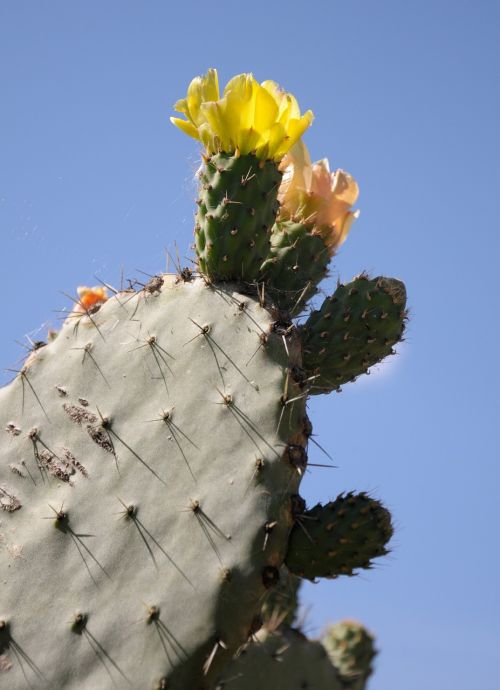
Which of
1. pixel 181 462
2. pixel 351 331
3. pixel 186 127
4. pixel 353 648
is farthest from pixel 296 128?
pixel 353 648

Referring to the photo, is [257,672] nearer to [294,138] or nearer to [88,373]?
[88,373]

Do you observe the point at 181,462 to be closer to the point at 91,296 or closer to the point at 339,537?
the point at 339,537

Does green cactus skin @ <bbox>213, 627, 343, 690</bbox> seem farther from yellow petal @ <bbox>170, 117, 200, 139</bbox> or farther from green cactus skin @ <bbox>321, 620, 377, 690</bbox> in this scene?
yellow petal @ <bbox>170, 117, 200, 139</bbox>

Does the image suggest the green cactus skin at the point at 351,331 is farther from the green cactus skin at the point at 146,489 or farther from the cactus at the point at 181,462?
the green cactus skin at the point at 146,489

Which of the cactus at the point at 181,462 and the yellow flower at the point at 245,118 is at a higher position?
the yellow flower at the point at 245,118

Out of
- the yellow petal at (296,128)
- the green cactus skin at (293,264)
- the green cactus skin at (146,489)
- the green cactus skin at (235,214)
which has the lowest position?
the green cactus skin at (146,489)

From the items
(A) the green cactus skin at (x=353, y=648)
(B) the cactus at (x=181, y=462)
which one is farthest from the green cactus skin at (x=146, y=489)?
(A) the green cactus skin at (x=353, y=648)

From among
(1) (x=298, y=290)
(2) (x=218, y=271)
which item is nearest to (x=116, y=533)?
(2) (x=218, y=271)

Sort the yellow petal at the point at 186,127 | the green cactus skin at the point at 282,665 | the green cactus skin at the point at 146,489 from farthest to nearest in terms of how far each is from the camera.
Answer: the green cactus skin at the point at 282,665
the yellow petal at the point at 186,127
the green cactus skin at the point at 146,489
